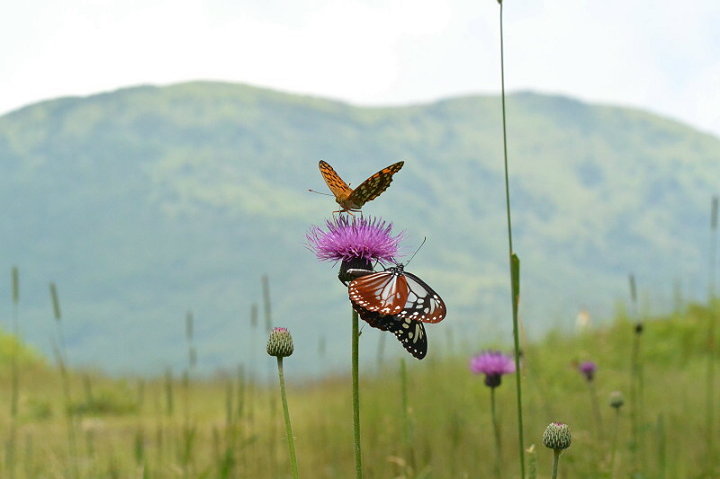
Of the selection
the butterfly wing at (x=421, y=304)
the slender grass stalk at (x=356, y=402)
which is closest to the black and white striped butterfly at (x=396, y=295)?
the butterfly wing at (x=421, y=304)

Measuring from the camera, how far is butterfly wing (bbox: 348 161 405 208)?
7.59ft

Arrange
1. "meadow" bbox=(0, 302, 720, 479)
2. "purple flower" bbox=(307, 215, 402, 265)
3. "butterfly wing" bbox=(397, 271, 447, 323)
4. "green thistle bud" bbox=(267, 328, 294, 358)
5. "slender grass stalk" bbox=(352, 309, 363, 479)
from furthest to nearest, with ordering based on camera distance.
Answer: "meadow" bbox=(0, 302, 720, 479), "purple flower" bbox=(307, 215, 402, 265), "butterfly wing" bbox=(397, 271, 447, 323), "green thistle bud" bbox=(267, 328, 294, 358), "slender grass stalk" bbox=(352, 309, 363, 479)

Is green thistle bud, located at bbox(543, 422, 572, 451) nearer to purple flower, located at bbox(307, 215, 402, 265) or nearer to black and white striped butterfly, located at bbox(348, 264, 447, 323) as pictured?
black and white striped butterfly, located at bbox(348, 264, 447, 323)

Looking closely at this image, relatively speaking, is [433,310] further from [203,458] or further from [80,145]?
[80,145]

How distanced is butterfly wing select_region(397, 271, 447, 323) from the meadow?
33.6 inches

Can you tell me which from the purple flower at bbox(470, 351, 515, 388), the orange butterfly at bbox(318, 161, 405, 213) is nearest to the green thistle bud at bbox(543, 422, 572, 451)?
the orange butterfly at bbox(318, 161, 405, 213)

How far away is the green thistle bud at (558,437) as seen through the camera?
72.1 inches

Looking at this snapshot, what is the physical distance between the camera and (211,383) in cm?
1396

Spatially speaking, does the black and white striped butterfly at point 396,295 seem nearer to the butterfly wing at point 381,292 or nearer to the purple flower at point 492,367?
the butterfly wing at point 381,292

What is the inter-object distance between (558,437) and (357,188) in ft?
3.04

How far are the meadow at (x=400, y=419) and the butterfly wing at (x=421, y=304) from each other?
2.80 ft

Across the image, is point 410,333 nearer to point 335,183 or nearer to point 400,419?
point 335,183

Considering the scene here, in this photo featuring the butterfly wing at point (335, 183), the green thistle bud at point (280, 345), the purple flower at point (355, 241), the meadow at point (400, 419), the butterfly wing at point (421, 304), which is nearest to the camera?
the green thistle bud at point (280, 345)

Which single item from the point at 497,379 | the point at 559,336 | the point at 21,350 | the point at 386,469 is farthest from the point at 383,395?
the point at 21,350
